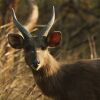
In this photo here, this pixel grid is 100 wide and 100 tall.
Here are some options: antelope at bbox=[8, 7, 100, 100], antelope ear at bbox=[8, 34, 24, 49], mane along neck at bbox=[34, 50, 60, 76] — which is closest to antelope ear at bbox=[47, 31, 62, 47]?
antelope at bbox=[8, 7, 100, 100]

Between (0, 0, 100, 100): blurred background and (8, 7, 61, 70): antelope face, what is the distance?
104 cm

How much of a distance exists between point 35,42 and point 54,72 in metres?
0.63

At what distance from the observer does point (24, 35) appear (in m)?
11.5

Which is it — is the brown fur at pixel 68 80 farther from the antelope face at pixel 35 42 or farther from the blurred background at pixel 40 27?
the blurred background at pixel 40 27

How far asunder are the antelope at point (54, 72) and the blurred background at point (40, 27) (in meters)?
0.85

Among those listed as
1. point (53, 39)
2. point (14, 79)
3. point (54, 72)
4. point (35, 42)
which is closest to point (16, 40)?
point (35, 42)

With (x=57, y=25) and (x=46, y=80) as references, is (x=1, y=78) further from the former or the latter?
(x=57, y=25)

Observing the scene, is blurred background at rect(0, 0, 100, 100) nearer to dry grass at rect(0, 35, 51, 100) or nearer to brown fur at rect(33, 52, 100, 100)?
dry grass at rect(0, 35, 51, 100)

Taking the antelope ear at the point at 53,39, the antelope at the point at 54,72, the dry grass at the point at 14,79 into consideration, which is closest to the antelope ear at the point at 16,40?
the antelope at the point at 54,72

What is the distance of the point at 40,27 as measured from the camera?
1457 centimetres

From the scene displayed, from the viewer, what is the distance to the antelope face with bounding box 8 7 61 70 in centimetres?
1115

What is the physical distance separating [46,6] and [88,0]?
5.06ft

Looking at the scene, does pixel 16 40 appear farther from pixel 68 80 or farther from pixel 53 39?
pixel 68 80

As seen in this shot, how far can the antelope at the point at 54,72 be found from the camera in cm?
1135
